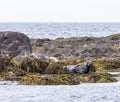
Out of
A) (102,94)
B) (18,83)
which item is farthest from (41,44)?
(102,94)

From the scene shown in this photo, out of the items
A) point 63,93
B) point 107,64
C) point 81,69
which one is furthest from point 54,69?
point 63,93

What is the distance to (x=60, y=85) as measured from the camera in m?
25.1

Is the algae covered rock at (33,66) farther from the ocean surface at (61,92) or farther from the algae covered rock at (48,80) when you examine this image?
the algae covered rock at (48,80)

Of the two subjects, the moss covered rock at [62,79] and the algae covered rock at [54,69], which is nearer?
the moss covered rock at [62,79]

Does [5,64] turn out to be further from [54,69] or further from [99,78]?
[99,78]

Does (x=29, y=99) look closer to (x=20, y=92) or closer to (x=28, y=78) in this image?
(x=20, y=92)

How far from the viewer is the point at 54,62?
30234mm

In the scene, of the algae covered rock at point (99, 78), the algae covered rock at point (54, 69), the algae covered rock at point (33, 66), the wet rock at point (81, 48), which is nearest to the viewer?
the algae covered rock at point (99, 78)

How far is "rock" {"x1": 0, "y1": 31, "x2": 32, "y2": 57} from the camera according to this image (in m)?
37.4

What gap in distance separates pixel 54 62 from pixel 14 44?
8.56m

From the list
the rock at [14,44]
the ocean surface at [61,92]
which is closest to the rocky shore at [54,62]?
the rock at [14,44]

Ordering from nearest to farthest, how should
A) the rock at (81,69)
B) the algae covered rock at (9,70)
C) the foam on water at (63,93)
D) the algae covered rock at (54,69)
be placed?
the foam on water at (63,93) < the algae covered rock at (9,70) < the rock at (81,69) < the algae covered rock at (54,69)

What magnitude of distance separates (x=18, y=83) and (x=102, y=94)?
4.75 metres

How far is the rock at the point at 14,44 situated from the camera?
3744 cm
